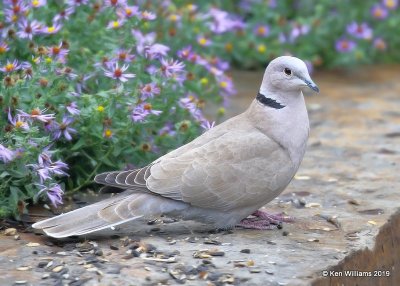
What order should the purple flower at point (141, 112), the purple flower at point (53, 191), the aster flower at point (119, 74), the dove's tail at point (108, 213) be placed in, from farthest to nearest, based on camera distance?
the aster flower at point (119, 74)
the purple flower at point (141, 112)
the purple flower at point (53, 191)
the dove's tail at point (108, 213)

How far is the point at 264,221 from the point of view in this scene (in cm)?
469

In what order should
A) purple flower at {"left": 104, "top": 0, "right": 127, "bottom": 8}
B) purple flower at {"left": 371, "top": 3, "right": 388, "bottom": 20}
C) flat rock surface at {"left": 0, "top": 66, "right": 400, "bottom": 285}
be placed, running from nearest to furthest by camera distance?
flat rock surface at {"left": 0, "top": 66, "right": 400, "bottom": 285} < purple flower at {"left": 104, "top": 0, "right": 127, "bottom": 8} < purple flower at {"left": 371, "top": 3, "right": 388, "bottom": 20}

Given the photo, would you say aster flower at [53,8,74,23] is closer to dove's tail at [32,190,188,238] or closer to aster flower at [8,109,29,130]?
aster flower at [8,109,29,130]

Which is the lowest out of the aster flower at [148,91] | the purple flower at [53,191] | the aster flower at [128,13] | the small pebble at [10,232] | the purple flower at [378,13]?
the small pebble at [10,232]

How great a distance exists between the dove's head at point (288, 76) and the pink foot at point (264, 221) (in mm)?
650

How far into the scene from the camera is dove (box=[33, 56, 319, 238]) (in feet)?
14.5

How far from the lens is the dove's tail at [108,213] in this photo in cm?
424

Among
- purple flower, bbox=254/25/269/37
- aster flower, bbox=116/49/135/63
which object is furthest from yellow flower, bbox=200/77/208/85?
purple flower, bbox=254/25/269/37

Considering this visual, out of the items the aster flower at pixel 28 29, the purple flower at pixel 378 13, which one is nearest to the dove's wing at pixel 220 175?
the aster flower at pixel 28 29

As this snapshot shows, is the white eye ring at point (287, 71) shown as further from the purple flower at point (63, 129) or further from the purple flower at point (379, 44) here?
the purple flower at point (379, 44)

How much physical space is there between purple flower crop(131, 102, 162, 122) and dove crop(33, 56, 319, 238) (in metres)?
0.39

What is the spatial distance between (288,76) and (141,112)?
832mm

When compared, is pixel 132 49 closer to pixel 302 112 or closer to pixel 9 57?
pixel 9 57

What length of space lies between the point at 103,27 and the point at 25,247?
1908 millimetres
